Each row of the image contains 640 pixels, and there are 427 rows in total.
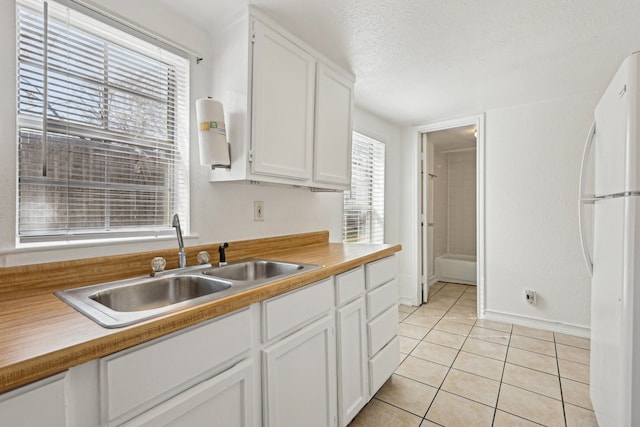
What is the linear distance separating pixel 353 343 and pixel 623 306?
1140 mm

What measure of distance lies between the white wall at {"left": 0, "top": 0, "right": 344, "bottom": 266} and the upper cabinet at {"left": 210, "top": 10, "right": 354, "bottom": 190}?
0.11 meters

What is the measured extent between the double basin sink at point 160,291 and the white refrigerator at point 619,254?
1237 millimetres

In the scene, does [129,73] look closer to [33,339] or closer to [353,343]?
[33,339]

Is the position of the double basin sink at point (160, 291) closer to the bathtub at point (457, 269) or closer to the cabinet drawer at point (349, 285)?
the cabinet drawer at point (349, 285)

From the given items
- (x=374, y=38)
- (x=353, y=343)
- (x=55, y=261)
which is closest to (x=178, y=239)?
(x=55, y=261)

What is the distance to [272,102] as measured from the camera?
5.52 feet

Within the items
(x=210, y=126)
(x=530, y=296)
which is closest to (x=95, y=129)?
(x=210, y=126)

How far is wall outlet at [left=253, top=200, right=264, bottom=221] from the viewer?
6.41 ft

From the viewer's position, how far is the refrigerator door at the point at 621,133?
113 cm

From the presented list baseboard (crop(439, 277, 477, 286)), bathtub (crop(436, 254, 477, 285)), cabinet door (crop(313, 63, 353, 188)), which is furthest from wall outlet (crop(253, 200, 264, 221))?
baseboard (crop(439, 277, 477, 286))

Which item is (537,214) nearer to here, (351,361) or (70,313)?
(351,361)

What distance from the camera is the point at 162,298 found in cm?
135

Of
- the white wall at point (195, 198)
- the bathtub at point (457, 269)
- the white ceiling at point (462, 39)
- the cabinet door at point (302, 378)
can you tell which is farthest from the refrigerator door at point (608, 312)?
the bathtub at point (457, 269)

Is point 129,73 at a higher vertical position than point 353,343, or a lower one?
higher
